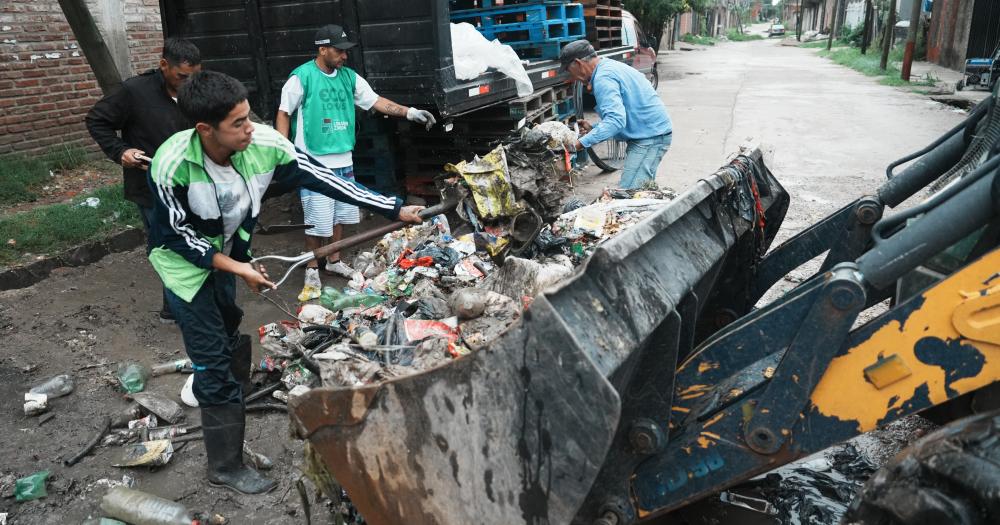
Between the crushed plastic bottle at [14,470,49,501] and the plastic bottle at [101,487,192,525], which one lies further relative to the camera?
the crushed plastic bottle at [14,470,49,501]

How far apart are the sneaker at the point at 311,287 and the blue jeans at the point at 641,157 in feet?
8.61

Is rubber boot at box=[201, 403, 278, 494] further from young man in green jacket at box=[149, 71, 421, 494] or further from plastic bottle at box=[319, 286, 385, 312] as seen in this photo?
plastic bottle at box=[319, 286, 385, 312]

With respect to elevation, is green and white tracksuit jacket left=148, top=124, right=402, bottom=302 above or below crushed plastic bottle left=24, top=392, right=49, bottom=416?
above

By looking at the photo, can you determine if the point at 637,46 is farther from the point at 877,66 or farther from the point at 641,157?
the point at 877,66

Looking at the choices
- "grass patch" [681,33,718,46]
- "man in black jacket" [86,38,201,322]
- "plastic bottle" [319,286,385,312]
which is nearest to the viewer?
"man in black jacket" [86,38,201,322]

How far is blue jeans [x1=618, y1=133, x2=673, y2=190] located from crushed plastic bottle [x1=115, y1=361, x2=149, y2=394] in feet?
12.5

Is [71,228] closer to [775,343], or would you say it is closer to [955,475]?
[775,343]

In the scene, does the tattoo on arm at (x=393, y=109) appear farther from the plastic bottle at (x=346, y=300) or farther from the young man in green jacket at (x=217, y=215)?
the young man in green jacket at (x=217, y=215)

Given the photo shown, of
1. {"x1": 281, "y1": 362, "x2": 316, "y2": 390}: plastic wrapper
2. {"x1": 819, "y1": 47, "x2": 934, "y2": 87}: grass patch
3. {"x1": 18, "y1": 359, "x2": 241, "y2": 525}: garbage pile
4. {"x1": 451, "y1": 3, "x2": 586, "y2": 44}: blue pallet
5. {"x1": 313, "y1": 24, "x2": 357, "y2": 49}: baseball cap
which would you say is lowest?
{"x1": 18, "y1": 359, "x2": 241, "y2": 525}: garbage pile

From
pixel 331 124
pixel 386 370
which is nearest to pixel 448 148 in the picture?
pixel 331 124

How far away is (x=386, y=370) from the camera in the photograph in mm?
2523

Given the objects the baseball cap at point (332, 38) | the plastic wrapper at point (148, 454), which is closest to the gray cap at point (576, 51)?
the baseball cap at point (332, 38)

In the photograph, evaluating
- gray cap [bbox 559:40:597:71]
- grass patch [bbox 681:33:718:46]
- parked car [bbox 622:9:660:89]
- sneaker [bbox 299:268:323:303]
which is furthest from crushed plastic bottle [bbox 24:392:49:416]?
grass patch [bbox 681:33:718:46]

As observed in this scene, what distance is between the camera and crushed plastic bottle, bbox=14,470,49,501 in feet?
9.55
